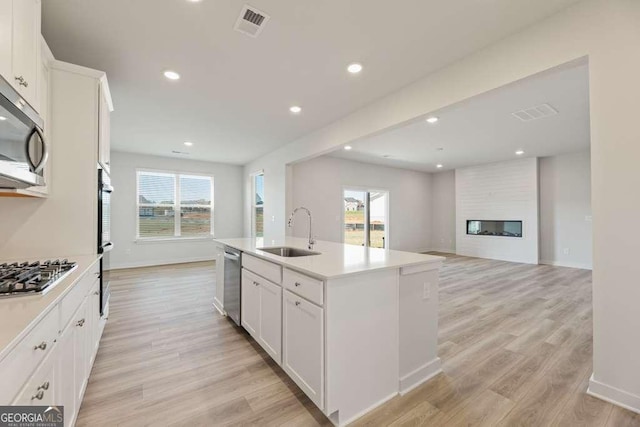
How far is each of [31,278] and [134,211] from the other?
5.90 meters

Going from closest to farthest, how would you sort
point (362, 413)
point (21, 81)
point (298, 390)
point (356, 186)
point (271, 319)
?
point (21, 81) < point (362, 413) < point (298, 390) < point (271, 319) < point (356, 186)

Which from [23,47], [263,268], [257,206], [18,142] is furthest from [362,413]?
[257,206]

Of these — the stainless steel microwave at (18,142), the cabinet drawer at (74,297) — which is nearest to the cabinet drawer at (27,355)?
the cabinet drawer at (74,297)

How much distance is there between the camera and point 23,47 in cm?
153

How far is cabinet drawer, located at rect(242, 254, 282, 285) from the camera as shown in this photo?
84.6 inches

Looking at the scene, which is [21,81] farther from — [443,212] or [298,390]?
[443,212]

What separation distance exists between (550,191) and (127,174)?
10290mm

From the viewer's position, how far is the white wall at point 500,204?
6859mm

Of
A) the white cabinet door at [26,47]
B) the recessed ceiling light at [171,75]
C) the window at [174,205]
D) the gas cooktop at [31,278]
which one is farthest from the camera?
the window at [174,205]

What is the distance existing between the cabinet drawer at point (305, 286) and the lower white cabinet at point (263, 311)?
173mm

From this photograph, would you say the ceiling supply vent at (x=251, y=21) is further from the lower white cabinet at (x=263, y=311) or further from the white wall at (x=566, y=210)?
the white wall at (x=566, y=210)

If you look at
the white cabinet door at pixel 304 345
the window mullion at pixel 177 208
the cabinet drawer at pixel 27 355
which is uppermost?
the window mullion at pixel 177 208

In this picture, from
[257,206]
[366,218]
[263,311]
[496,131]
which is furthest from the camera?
[366,218]

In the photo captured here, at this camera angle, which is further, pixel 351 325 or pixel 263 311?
pixel 263 311
